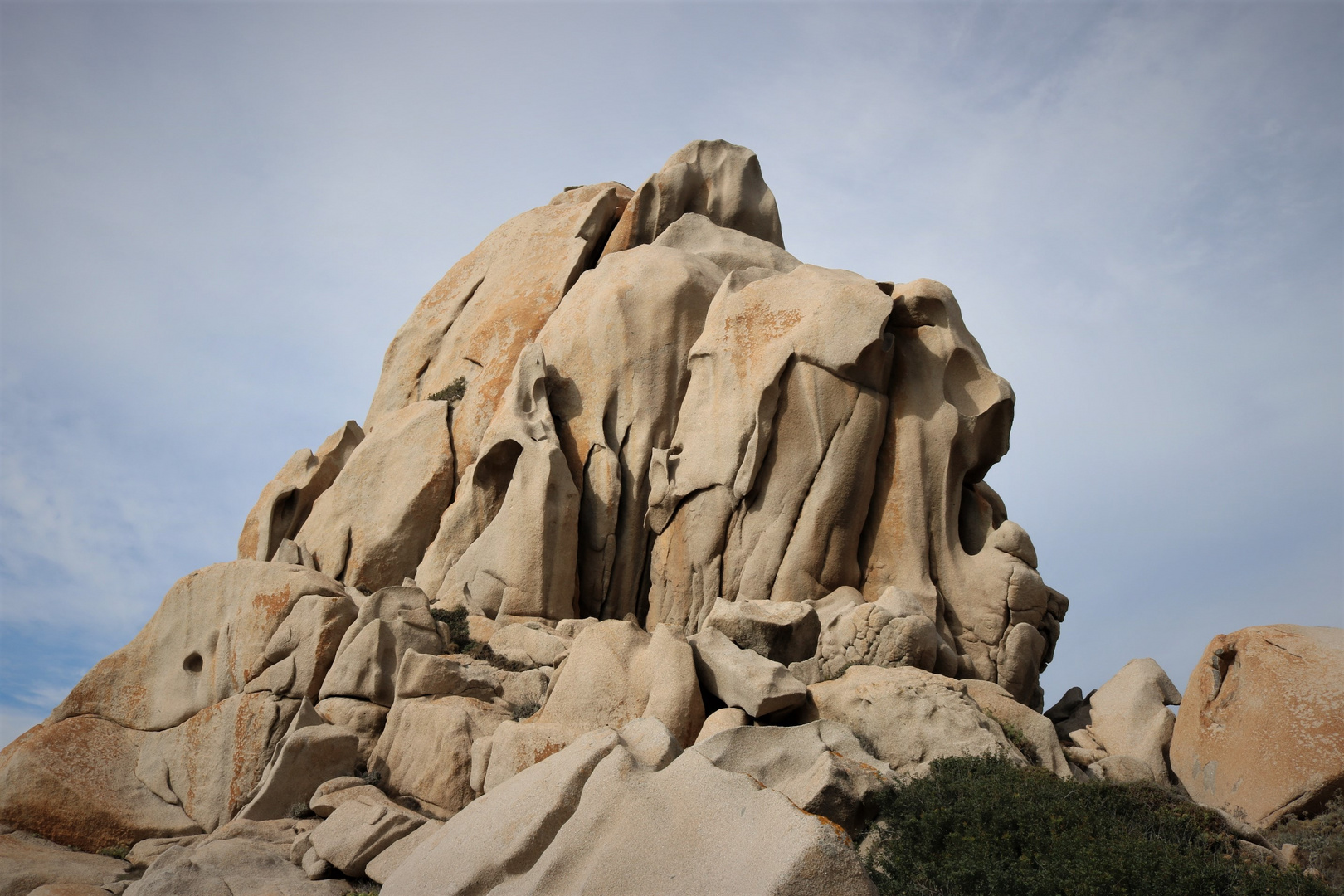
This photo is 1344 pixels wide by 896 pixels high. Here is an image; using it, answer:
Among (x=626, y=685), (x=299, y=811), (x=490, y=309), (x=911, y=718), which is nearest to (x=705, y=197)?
(x=490, y=309)

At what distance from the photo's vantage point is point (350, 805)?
34.1 ft

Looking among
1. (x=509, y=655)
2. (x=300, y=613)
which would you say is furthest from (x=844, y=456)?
(x=300, y=613)

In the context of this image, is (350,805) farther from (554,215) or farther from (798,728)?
(554,215)

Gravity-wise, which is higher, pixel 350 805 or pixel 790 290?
pixel 790 290

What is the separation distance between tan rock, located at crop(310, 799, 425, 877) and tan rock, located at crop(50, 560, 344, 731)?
5240 millimetres

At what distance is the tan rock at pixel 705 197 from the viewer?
2353 centimetres

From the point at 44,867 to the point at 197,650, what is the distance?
475 cm

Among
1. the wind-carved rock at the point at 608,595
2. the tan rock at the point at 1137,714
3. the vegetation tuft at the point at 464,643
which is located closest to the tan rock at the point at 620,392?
the wind-carved rock at the point at 608,595

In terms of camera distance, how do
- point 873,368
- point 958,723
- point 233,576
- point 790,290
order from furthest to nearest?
point 790,290
point 873,368
point 233,576
point 958,723

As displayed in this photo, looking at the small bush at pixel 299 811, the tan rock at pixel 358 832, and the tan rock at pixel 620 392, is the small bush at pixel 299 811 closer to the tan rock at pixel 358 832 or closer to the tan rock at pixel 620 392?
the tan rock at pixel 358 832

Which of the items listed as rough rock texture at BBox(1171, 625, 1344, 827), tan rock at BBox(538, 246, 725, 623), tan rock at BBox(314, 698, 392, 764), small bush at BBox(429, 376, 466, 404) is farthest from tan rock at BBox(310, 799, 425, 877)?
small bush at BBox(429, 376, 466, 404)

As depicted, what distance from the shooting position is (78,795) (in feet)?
43.5

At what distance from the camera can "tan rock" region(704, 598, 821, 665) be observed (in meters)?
13.6

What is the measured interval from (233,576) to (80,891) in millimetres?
6559
